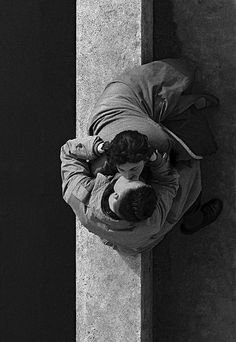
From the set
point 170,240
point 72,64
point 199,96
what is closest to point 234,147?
point 199,96

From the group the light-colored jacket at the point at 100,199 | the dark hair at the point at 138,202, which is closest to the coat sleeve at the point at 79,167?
the light-colored jacket at the point at 100,199

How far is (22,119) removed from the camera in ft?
Result: 18.6

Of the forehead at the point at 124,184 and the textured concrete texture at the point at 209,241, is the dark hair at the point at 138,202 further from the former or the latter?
the textured concrete texture at the point at 209,241

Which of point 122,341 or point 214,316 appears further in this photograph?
point 214,316

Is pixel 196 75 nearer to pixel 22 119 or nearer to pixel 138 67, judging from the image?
pixel 138 67

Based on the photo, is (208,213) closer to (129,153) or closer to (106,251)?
(106,251)

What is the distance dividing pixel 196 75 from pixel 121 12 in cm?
63

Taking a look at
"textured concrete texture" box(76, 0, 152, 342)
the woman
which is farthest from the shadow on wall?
the woman

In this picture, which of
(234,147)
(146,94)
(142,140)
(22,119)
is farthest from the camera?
(22,119)

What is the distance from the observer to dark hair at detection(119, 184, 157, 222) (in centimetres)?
354

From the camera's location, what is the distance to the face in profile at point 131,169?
363cm

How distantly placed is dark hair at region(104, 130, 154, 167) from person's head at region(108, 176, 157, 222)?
0.11 m

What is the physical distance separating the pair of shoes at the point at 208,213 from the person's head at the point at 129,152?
1070mm

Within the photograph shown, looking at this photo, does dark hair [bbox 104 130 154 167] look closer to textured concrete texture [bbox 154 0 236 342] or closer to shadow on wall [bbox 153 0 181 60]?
textured concrete texture [bbox 154 0 236 342]
